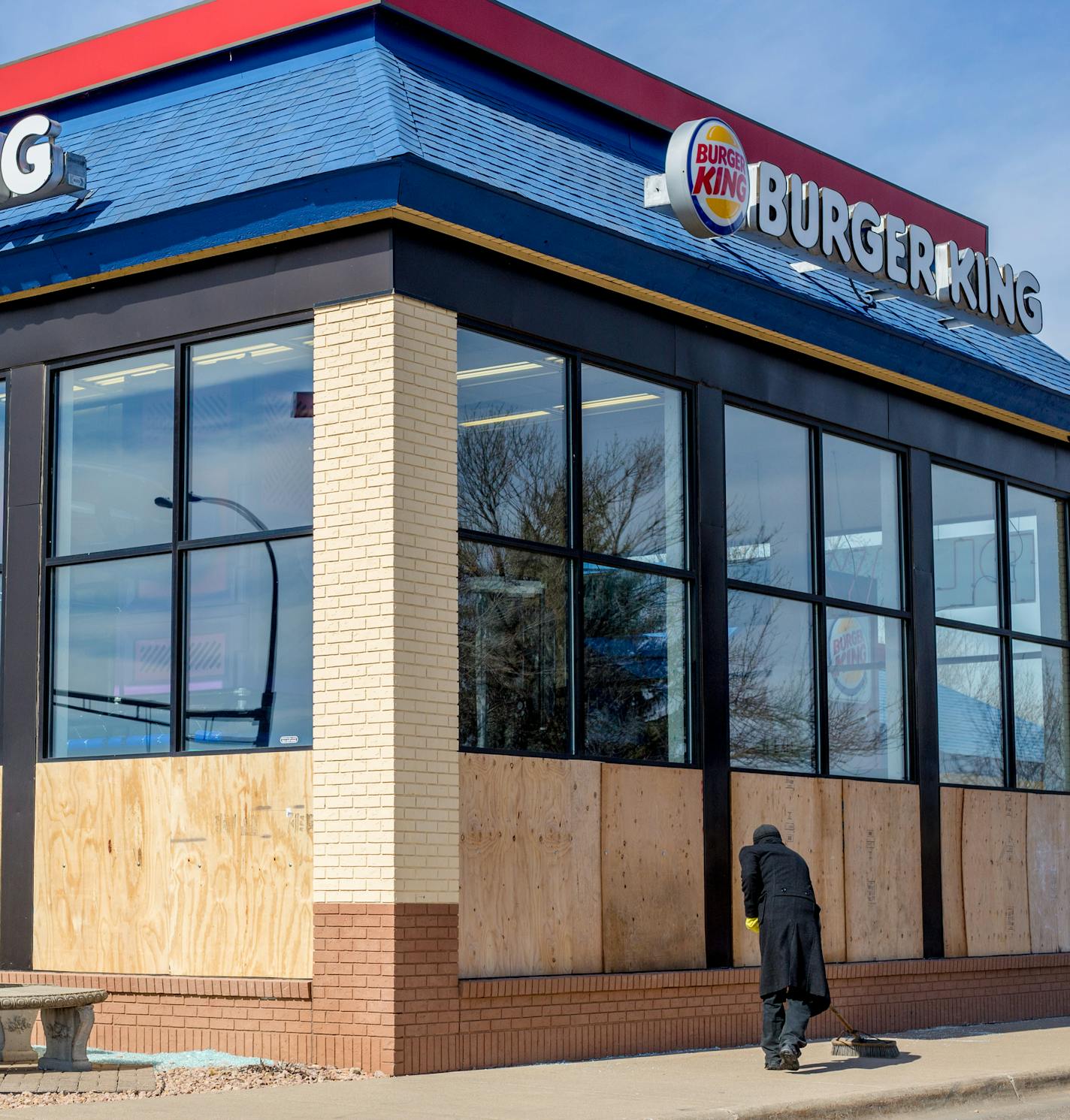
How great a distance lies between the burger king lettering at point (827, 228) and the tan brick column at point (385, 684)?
3256 millimetres

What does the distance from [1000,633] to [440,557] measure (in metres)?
8.63

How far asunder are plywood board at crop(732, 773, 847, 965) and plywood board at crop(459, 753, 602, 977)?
192 centimetres

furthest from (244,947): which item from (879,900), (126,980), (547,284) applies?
(879,900)

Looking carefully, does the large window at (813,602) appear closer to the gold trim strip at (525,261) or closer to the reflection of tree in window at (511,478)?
the gold trim strip at (525,261)

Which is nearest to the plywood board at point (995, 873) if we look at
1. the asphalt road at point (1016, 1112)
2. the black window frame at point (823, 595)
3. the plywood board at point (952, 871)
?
the plywood board at point (952, 871)

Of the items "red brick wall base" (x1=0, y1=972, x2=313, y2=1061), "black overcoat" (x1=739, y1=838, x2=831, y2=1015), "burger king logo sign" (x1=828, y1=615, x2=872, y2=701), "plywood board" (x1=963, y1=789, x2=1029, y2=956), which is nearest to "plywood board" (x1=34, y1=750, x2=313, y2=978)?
"red brick wall base" (x1=0, y1=972, x2=313, y2=1061)

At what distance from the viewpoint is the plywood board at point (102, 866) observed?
42.3ft

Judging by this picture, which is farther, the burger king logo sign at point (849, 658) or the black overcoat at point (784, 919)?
the burger king logo sign at point (849, 658)

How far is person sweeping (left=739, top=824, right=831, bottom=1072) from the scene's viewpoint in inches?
484

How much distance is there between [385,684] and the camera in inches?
471

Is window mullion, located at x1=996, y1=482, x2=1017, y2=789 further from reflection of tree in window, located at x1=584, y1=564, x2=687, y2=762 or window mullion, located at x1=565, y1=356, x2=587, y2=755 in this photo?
window mullion, located at x1=565, y1=356, x2=587, y2=755

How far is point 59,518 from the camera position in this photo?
1410cm

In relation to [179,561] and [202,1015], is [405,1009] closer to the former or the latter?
[202,1015]

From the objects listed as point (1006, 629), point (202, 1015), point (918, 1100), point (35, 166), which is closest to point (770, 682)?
point (1006, 629)
